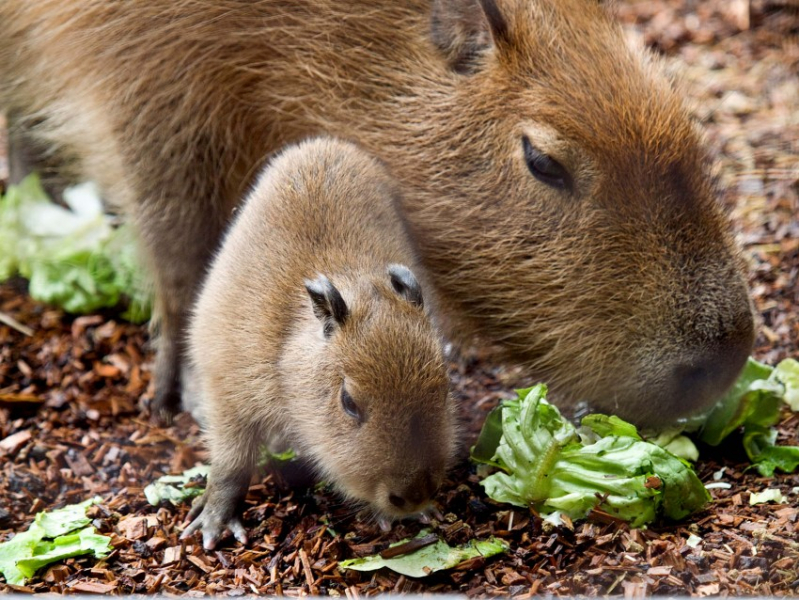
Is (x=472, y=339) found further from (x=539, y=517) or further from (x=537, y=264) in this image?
(x=539, y=517)

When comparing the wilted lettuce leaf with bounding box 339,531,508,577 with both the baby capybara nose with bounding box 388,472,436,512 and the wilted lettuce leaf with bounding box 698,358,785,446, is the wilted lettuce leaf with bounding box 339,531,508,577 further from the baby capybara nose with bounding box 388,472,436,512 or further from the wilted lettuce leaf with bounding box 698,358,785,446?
the wilted lettuce leaf with bounding box 698,358,785,446

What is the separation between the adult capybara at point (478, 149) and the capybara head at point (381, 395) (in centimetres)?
95

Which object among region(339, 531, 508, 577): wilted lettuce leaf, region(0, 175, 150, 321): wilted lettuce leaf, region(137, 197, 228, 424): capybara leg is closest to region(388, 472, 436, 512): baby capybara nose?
region(339, 531, 508, 577): wilted lettuce leaf

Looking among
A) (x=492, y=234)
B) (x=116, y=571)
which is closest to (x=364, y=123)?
(x=492, y=234)

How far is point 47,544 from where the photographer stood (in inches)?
194

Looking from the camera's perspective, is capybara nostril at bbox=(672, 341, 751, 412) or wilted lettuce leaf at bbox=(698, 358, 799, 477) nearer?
capybara nostril at bbox=(672, 341, 751, 412)

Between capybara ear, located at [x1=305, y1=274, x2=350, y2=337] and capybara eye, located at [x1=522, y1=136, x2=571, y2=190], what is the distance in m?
1.31

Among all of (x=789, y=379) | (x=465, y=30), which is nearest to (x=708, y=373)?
(x=789, y=379)

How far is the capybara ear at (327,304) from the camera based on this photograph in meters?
4.44

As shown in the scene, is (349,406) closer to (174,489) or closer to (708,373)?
(174,489)

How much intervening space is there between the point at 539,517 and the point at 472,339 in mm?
1177

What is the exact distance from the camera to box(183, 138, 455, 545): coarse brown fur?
4.38m

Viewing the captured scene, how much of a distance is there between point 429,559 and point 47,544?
171 cm

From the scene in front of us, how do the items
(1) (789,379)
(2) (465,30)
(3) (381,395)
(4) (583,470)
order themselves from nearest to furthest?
(3) (381,395) < (4) (583,470) < (2) (465,30) < (1) (789,379)
